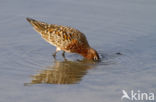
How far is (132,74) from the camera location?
9.77 meters

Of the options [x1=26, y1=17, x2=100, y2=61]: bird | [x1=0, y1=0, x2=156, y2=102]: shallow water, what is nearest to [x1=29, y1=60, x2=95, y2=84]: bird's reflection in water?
[x1=0, y1=0, x2=156, y2=102]: shallow water

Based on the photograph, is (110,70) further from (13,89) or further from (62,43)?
(13,89)

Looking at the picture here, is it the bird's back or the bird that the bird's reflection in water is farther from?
the bird's back

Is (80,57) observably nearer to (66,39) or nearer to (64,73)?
(66,39)

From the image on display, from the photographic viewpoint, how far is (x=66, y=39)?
11234mm

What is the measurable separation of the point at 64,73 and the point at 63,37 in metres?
1.64

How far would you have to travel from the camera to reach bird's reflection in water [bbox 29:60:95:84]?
30.4 feet

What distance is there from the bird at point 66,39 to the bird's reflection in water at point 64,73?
16.8 inches

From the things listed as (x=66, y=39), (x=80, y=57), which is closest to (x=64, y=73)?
(x=66, y=39)

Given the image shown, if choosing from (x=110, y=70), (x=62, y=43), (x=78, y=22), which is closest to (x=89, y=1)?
(x=78, y=22)

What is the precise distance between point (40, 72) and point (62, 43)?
1.74m

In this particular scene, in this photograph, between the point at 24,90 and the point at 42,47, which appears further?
the point at 42,47

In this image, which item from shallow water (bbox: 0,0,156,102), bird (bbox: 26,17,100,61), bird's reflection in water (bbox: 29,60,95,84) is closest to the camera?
shallow water (bbox: 0,0,156,102)

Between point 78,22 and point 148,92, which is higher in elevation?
point 78,22
